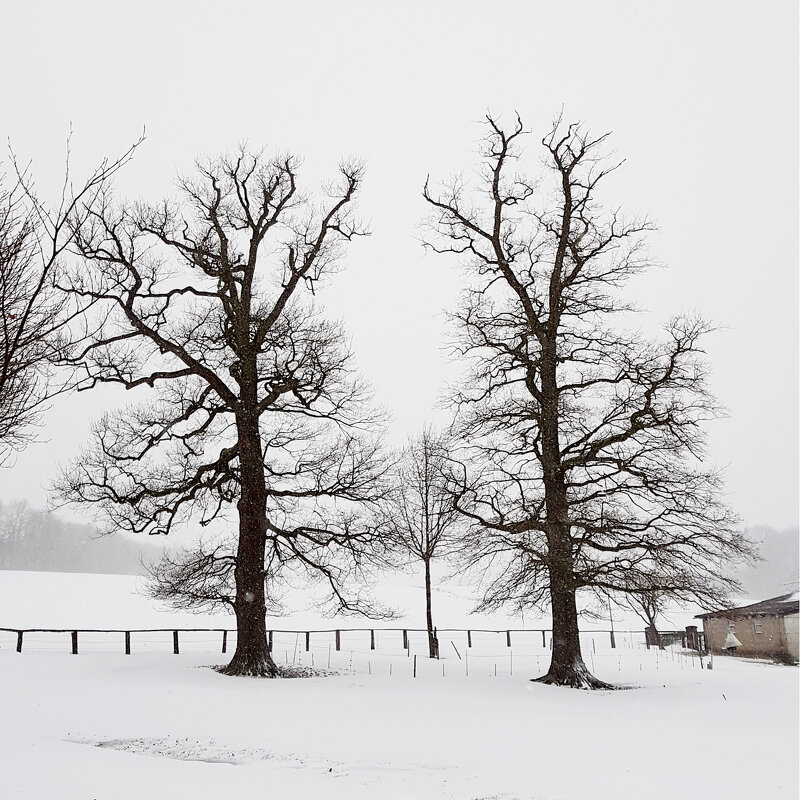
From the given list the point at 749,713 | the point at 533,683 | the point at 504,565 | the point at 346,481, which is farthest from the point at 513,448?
the point at 749,713

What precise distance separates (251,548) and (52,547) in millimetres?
109596

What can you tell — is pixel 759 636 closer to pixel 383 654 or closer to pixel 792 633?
pixel 792 633

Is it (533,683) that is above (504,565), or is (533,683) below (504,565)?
below

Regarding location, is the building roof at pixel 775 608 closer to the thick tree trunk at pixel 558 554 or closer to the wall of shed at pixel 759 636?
the wall of shed at pixel 759 636

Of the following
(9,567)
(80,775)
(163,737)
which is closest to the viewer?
(80,775)

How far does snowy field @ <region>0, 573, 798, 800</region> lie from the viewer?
7355 millimetres

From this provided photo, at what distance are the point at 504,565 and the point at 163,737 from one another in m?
10.2

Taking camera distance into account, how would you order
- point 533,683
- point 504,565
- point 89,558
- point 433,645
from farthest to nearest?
point 89,558
point 433,645
point 504,565
point 533,683

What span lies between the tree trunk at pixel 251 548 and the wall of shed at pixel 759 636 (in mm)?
25033

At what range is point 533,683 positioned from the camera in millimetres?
17109

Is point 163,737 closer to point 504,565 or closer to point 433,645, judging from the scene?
point 504,565

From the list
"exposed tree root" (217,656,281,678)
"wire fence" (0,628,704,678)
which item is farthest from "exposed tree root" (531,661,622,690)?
"exposed tree root" (217,656,281,678)

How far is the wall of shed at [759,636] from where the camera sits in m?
35.0

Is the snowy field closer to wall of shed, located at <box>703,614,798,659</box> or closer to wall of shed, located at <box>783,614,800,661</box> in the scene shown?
wall of shed, located at <box>783,614,800,661</box>
